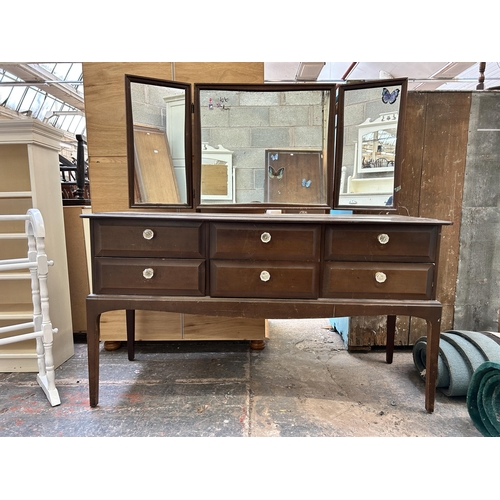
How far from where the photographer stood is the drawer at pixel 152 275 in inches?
53.1

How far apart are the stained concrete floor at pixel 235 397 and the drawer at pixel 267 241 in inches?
31.6

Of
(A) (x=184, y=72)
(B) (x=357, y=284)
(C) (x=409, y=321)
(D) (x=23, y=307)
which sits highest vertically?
(A) (x=184, y=72)

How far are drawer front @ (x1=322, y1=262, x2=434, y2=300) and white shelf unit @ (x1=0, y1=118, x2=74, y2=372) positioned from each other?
1.72 meters

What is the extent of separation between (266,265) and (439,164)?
1.48m

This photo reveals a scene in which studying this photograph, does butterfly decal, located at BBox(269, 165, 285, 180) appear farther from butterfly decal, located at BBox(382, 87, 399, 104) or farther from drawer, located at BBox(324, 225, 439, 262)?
butterfly decal, located at BBox(382, 87, 399, 104)

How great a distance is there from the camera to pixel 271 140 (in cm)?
174

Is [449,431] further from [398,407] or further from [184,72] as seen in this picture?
[184,72]

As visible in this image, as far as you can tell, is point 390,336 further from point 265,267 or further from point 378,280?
point 265,267

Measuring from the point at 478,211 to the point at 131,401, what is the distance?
246 centimetres

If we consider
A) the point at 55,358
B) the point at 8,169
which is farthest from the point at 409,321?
the point at 8,169

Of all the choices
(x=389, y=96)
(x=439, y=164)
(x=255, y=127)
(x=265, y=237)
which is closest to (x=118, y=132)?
(x=255, y=127)

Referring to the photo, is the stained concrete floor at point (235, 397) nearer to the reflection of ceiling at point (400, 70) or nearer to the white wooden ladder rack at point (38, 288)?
the white wooden ladder rack at point (38, 288)

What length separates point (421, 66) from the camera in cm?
411

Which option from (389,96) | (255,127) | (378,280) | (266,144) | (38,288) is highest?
(389,96)
